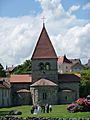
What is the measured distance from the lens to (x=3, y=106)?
3452 inches

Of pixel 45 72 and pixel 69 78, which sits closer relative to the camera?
pixel 45 72

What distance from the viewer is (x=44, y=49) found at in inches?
3688

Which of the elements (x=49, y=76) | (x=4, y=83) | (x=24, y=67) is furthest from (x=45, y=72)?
(x=24, y=67)

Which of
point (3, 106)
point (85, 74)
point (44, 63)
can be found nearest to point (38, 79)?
point (44, 63)

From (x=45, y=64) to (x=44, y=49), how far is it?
327 centimetres

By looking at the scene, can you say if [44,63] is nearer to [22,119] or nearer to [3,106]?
[3,106]

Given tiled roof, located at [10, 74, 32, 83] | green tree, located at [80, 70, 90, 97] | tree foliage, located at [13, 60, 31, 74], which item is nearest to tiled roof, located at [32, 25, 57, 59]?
tiled roof, located at [10, 74, 32, 83]

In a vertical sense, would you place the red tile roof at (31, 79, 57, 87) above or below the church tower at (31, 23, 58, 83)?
below

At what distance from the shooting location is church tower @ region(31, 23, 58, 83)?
9269 cm

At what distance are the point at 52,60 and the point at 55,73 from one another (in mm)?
2845

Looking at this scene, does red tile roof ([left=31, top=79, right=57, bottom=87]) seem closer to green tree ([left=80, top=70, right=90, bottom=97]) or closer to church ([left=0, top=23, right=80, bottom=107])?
church ([left=0, top=23, right=80, bottom=107])

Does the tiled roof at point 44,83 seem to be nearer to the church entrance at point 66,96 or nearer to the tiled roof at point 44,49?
the church entrance at point 66,96

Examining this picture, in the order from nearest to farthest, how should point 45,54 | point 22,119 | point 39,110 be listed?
1. point 22,119
2. point 39,110
3. point 45,54

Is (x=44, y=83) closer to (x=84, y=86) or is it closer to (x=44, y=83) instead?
(x=44, y=83)
